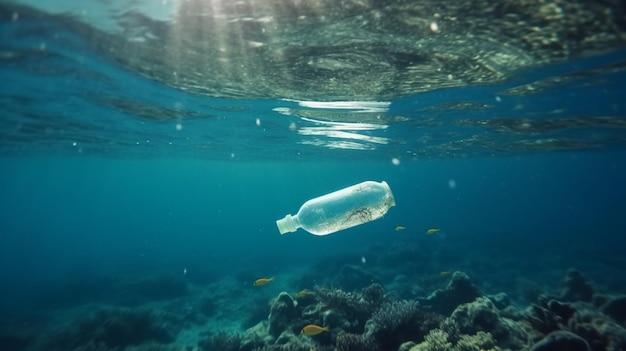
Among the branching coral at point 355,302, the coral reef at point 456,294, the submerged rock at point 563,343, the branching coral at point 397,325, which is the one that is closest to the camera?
the submerged rock at point 563,343

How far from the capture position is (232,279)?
92.4 ft

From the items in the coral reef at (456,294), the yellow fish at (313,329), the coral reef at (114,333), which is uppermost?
the yellow fish at (313,329)

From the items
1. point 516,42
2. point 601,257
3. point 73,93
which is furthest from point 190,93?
point 601,257

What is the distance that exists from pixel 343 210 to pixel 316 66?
5655 mm

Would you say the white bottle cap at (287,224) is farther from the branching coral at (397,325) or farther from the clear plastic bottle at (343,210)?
the branching coral at (397,325)

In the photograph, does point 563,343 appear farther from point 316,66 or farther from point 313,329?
point 316,66

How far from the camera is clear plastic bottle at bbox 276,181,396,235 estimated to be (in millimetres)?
6465

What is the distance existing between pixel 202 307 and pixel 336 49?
56.4 feet

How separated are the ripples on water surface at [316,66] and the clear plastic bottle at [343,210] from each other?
3.91m

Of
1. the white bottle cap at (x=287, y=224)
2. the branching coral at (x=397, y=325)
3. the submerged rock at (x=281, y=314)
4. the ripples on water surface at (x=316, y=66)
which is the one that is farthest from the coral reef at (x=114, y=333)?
the white bottle cap at (x=287, y=224)

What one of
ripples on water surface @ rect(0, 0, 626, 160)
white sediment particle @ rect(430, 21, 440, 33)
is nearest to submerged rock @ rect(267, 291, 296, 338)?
ripples on water surface @ rect(0, 0, 626, 160)

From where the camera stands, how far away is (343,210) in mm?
6801

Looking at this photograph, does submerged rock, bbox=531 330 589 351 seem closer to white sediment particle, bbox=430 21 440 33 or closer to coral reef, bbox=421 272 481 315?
coral reef, bbox=421 272 481 315

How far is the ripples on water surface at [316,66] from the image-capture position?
768 cm
